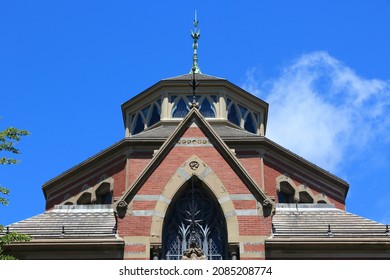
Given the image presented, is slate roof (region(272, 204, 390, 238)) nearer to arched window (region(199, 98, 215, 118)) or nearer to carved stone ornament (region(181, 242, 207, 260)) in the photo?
carved stone ornament (region(181, 242, 207, 260))

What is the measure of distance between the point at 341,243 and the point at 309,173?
10.5 meters

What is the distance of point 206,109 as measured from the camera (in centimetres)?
3778

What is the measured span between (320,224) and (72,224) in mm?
8345

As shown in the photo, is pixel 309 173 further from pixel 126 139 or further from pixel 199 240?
pixel 199 240

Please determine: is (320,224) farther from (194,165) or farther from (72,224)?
(72,224)

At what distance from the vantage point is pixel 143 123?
3872cm

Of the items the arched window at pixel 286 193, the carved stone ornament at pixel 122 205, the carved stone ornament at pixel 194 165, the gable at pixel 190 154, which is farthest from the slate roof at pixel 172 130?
the carved stone ornament at pixel 122 205

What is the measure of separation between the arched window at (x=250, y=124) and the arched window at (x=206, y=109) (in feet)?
6.50

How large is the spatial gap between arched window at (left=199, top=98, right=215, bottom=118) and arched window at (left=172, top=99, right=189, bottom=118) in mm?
703

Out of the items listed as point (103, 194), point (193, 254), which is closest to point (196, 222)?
point (193, 254)

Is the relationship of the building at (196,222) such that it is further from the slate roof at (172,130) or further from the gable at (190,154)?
the slate roof at (172,130)

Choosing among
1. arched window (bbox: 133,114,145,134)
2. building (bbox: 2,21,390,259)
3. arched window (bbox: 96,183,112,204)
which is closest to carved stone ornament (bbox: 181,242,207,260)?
building (bbox: 2,21,390,259)

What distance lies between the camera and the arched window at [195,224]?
27.3 m
